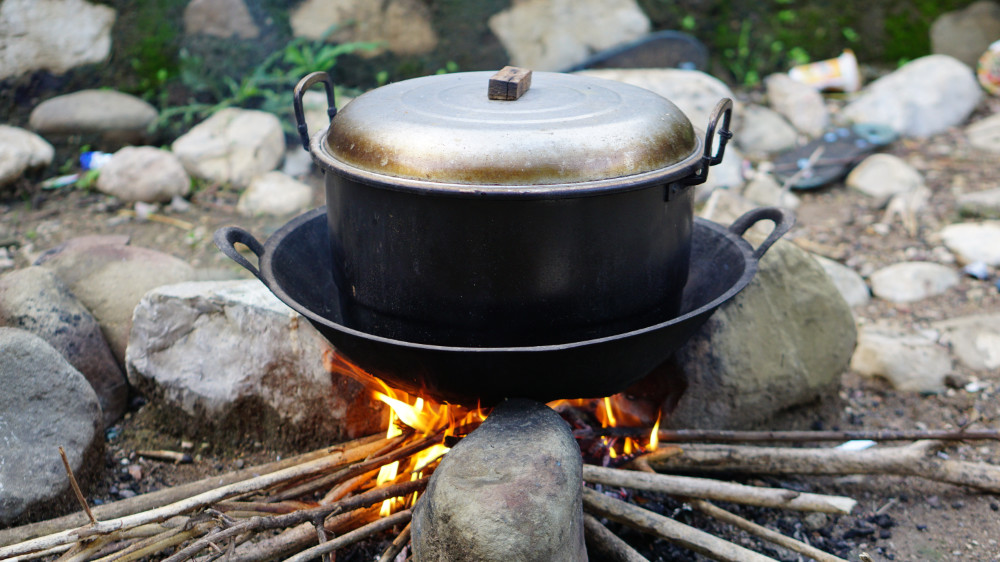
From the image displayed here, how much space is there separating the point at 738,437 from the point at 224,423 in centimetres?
190

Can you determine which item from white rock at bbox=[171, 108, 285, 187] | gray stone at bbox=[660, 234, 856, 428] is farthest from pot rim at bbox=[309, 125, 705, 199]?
white rock at bbox=[171, 108, 285, 187]

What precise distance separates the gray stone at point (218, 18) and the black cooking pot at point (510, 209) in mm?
3606

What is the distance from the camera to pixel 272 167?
5.04 metres

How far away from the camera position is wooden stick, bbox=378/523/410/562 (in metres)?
2.10

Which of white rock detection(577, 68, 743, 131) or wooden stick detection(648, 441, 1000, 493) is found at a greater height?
white rock detection(577, 68, 743, 131)

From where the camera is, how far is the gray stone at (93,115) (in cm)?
479

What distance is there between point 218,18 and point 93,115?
1.09 meters

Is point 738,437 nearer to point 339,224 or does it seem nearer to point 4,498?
point 339,224

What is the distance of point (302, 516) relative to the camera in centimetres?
211

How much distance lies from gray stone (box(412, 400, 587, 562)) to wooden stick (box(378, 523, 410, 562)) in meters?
0.25

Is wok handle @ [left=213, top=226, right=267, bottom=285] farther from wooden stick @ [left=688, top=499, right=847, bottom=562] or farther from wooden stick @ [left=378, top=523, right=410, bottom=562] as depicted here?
wooden stick @ [left=688, top=499, right=847, bottom=562]

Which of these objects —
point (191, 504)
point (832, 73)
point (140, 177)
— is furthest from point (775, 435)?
point (832, 73)

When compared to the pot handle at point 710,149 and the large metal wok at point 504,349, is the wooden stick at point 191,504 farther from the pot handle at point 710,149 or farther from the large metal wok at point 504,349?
the pot handle at point 710,149

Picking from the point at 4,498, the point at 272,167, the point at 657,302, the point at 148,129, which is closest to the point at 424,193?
the point at 657,302
